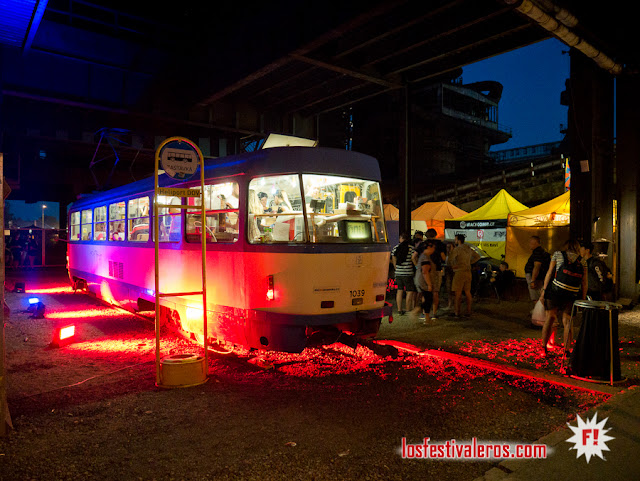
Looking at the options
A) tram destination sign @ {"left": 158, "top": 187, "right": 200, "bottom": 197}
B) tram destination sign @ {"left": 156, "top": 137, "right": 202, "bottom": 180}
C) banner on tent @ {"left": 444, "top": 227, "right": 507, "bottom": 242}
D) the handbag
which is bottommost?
the handbag

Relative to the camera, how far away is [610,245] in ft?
39.0

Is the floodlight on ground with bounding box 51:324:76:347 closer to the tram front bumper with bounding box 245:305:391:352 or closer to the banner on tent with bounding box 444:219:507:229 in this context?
the tram front bumper with bounding box 245:305:391:352

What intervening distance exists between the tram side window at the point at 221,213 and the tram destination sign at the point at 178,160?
81 centimetres

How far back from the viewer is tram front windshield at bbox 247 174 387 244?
6.28 metres

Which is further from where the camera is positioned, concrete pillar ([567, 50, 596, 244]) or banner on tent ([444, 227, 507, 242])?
banner on tent ([444, 227, 507, 242])

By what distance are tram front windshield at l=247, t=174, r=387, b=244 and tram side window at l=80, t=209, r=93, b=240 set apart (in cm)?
862

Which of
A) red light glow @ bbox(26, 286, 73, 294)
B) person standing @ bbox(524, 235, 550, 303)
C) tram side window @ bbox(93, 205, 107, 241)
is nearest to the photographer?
person standing @ bbox(524, 235, 550, 303)

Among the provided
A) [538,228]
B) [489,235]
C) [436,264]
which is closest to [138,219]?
[436,264]

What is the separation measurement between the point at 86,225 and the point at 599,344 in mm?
13056

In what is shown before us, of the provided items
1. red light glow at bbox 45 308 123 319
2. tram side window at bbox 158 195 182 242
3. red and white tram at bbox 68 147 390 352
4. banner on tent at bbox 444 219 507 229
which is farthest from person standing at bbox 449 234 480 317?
banner on tent at bbox 444 219 507 229

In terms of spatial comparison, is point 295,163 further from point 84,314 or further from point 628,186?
point 628,186

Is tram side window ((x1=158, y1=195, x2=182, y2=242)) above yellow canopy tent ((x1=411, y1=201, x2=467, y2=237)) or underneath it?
underneath

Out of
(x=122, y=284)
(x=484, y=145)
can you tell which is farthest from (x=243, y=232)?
(x=484, y=145)

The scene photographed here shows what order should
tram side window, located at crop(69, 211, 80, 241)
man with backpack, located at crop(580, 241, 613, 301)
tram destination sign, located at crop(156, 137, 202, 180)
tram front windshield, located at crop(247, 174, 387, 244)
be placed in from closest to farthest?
tram destination sign, located at crop(156, 137, 202, 180), tram front windshield, located at crop(247, 174, 387, 244), man with backpack, located at crop(580, 241, 613, 301), tram side window, located at crop(69, 211, 80, 241)
